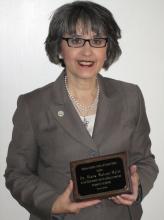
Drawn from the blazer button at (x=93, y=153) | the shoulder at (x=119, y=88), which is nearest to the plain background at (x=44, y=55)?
the shoulder at (x=119, y=88)

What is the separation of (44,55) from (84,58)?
496mm

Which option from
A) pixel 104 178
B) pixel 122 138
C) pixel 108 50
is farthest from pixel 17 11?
pixel 104 178

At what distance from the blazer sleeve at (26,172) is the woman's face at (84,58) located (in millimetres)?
273

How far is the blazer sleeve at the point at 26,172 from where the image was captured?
1.53 m

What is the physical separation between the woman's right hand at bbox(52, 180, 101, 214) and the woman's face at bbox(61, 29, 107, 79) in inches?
16.9

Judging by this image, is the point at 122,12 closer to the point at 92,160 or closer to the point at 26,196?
the point at 92,160

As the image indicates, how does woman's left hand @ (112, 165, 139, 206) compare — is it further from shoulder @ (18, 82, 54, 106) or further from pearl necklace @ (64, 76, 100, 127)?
shoulder @ (18, 82, 54, 106)

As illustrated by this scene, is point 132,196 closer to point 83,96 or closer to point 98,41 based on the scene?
point 83,96

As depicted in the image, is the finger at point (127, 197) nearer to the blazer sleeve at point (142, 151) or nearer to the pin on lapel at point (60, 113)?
the blazer sleeve at point (142, 151)

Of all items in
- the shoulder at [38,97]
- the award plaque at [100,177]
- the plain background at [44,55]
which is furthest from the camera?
the plain background at [44,55]

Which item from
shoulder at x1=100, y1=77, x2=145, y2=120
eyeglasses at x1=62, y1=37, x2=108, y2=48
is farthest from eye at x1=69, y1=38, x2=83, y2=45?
shoulder at x1=100, y1=77, x2=145, y2=120

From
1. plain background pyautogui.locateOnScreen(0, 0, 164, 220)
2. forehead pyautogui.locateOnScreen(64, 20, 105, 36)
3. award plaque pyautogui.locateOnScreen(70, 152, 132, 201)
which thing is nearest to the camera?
award plaque pyautogui.locateOnScreen(70, 152, 132, 201)

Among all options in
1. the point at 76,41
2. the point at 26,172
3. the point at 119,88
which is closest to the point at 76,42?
the point at 76,41

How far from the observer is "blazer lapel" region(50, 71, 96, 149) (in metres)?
1.54
